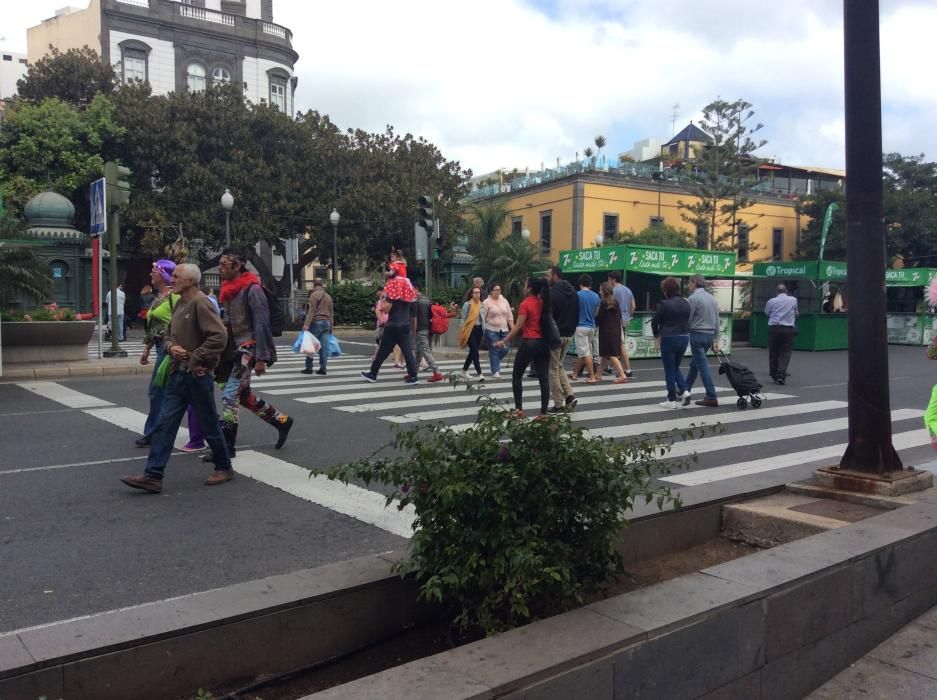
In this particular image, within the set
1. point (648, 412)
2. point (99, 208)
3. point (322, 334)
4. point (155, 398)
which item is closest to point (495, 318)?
point (322, 334)

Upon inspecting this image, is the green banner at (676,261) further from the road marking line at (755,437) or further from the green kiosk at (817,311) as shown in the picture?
the road marking line at (755,437)

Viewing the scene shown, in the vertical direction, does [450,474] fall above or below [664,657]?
above

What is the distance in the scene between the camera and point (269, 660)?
9.37 feet

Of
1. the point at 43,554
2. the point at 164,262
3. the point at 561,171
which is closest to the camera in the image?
the point at 43,554

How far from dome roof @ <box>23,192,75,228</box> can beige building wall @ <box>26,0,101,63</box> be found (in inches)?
1005

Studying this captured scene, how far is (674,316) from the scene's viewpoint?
10719 mm

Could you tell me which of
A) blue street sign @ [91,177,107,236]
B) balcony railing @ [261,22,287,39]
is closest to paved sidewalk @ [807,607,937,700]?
blue street sign @ [91,177,107,236]

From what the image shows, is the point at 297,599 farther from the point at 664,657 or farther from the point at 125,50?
the point at 125,50

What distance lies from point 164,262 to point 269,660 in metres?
5.69

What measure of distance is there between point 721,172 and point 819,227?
12.1 m

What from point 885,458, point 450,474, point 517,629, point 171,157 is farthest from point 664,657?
point 171,157

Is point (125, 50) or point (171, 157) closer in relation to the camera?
point (171, 157)

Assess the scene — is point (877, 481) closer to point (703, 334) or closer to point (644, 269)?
point (703, 334)

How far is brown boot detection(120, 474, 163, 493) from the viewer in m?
5.85
